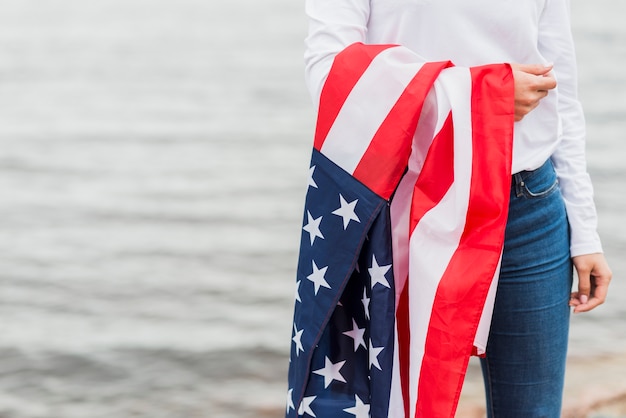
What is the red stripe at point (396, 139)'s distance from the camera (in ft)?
4.24

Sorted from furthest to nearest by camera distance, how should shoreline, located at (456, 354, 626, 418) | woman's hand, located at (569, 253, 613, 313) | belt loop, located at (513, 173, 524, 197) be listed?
shoreline, located at (456, 354, 626, 418) < woman's hand, located at (569, 253, 613, 313) < belt loop, located at (513, 173, 524, 197)

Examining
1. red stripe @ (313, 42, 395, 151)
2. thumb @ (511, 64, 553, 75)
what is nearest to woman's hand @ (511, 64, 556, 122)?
thumb @ (511, 64, 553, 75)

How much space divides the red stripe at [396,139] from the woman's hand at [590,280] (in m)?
0.49

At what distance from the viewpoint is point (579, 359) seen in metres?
3.04

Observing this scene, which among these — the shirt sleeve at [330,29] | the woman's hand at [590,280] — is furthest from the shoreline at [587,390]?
the shirt sleeve at [330,29]

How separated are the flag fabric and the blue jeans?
145 millimetres

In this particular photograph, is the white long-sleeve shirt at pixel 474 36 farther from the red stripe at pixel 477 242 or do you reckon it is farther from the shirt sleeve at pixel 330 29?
the red stripe at pixel 477 242

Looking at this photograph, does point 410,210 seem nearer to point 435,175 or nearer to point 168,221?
point 435,175

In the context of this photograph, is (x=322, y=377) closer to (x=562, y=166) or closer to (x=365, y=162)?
(x=365, y=162)

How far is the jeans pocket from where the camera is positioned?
57.7 inches

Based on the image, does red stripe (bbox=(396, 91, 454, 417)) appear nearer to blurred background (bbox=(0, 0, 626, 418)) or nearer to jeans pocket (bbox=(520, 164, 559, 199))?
jeans pocket (bbox=(520, 164, 559, 199))

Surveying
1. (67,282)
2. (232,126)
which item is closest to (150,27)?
(232,126)

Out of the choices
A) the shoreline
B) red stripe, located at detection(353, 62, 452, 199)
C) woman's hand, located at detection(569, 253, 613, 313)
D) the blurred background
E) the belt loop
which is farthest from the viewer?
the blurred background

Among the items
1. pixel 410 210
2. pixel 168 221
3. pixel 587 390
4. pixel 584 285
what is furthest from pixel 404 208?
pixel 168 221
